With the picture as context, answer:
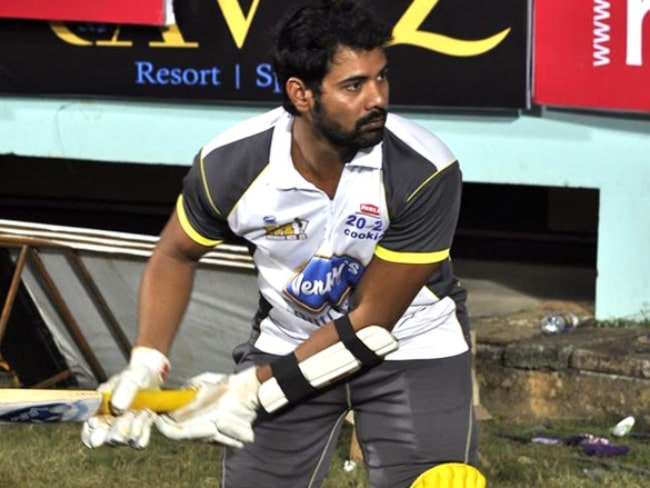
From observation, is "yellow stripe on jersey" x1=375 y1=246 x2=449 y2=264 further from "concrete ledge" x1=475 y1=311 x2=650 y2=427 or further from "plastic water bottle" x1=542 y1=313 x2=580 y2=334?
"plastic water bottle" x1=542 y1=313 x2=580 y2=334

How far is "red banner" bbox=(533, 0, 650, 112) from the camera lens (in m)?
8.91

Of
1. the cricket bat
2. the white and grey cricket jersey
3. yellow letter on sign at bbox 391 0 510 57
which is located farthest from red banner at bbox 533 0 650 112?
the cricket bat

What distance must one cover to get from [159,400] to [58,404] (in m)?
0.32

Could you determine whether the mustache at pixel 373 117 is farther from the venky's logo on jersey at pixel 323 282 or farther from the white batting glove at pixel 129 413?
the white batting glove at pixel 129 413

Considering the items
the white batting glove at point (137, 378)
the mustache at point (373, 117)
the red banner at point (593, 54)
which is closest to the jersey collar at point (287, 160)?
the mustache at point (373, 117)

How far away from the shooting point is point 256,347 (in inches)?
231

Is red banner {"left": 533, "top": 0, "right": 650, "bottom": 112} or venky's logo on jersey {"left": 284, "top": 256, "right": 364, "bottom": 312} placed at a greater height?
venky's logo on jersey {"left": 284, "top": 256, "right": 364, "bottom": 312}

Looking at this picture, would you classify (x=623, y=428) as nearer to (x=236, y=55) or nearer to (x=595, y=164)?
(x=595, y=164)

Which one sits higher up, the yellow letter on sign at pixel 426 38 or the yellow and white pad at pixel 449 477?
the yellow letter on sign at pixel 426 38

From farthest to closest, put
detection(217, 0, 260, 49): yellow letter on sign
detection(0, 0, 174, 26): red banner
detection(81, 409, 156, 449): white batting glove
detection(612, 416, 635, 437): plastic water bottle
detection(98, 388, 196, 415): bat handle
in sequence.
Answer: detection(0, 0, 174, 26): red banner, detection(217, 0, 260, 49): yellow letter on sign, detection(612, 416, 635, 437): plastic water bottle, detection(98, 388, 196, 415): bat handle, detection(81, 409, 156, 449): white batting glove

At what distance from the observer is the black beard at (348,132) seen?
A: 5.24m

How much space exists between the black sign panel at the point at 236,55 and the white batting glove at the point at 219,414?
13.8 ft

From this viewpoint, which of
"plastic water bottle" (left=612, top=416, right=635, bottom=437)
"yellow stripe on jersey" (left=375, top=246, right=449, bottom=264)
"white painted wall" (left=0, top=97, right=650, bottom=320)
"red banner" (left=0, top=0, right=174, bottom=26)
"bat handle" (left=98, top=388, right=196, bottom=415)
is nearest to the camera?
"bat handle" (left=98, top=388, right=196, bottom=415)

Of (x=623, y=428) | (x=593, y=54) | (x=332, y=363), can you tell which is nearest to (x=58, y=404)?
(x=332, y=363)
